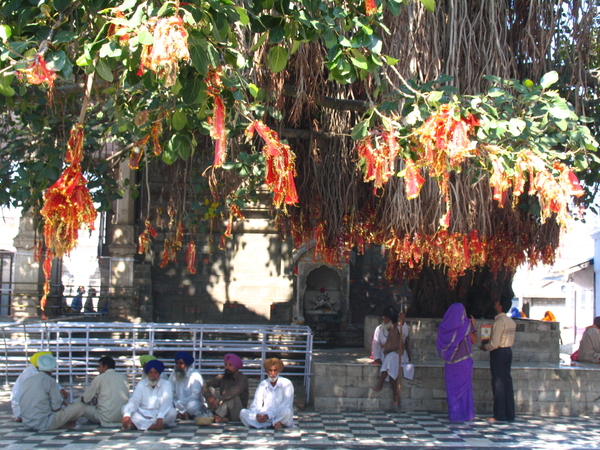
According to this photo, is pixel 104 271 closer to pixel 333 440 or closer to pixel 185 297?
pixel 185 297

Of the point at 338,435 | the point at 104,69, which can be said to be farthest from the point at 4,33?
the point at 338,435

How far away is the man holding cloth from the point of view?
25.1ft

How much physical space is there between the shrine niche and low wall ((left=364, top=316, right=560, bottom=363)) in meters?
4.91

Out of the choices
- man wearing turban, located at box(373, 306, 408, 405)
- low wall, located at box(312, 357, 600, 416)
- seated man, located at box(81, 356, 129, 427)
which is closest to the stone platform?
low wall, located at box(312, 357, 600, 416)

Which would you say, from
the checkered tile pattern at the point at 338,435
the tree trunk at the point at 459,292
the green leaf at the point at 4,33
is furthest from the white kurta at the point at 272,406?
the green leaf at the point at 4,33

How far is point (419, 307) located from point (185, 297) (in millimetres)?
5517

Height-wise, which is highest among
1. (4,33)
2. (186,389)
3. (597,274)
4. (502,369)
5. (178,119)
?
(4,33)

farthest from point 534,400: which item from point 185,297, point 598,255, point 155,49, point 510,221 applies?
point 598,255

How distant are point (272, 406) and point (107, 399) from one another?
67.3 inches

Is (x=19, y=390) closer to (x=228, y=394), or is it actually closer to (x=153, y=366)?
(x=153, y=366)

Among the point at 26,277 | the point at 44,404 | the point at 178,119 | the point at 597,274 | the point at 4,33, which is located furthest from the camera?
the point at 597,274

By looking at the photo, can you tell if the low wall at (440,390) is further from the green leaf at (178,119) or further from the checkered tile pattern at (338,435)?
the green leaf at (178,119)

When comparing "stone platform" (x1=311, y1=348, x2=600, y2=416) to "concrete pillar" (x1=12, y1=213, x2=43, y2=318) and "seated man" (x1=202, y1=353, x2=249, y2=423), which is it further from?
"concrete pillar" (x1=12, y1=213, x2=43, y2=318)

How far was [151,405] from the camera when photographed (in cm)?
695
